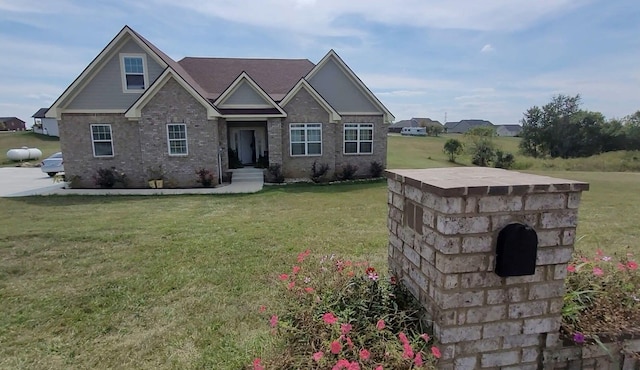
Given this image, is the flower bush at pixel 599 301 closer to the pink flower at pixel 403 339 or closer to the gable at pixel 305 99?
the pink flower at pixel 403 339

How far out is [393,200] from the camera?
10.1 ft

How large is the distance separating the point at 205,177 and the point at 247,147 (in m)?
4.73

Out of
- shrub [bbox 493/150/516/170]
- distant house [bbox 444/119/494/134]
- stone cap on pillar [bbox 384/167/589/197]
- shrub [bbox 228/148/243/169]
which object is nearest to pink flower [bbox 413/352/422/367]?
stone cap on pillar [bbox 384/167/589/197]

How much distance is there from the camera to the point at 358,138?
17.4 meters

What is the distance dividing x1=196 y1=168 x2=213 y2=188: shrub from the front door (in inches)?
162

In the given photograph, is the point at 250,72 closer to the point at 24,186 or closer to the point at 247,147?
the point at 247,147

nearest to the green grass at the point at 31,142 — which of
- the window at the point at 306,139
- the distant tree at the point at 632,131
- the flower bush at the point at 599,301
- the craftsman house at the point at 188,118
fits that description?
the craftsman house at the point at 188,118

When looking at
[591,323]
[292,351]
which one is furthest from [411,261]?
[591,323]

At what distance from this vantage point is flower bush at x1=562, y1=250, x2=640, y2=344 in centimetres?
258

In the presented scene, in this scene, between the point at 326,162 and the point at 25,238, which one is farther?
the point at 326,162

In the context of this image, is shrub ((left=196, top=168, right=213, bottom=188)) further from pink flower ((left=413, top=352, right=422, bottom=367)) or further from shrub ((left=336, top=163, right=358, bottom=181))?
pink flower ((left=413, top=352, right=422, bottom=367))

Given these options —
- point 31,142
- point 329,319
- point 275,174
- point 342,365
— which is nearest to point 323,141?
point 275,174

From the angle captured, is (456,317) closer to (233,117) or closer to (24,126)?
(233,117)

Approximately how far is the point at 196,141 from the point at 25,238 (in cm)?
815
